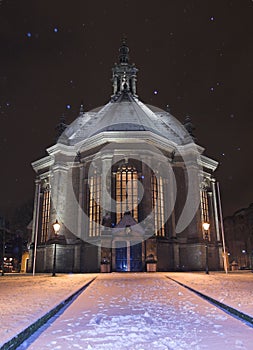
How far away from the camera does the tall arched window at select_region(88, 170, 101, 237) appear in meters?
26.9

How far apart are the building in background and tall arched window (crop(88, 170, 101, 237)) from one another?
3586 centimetres

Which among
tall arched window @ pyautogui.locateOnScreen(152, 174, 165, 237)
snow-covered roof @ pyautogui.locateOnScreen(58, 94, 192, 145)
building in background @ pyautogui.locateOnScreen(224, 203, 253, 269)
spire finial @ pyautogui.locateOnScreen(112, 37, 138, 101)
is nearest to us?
tall arched window @ pyautogui.locateOnScreen(152, 174, 165, 237)

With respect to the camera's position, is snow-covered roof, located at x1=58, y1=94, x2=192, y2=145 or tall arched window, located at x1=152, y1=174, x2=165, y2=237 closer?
tall arched window, located at x1=152, y1=174, x2=165, y2=237

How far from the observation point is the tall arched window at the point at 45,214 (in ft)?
103

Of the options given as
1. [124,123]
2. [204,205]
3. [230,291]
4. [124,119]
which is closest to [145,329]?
[230,291]

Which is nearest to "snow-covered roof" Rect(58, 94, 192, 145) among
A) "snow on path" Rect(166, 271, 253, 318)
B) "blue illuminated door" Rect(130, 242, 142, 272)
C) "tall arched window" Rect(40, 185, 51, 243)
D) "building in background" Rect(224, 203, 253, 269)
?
"tall arched window" Rect(40, 185, 51, 243)

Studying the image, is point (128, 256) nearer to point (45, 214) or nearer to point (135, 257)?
point (135, 257)

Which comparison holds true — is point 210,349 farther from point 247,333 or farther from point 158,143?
point 158,143

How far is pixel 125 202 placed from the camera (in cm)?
2645

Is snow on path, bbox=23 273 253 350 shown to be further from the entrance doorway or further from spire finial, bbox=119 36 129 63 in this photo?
spire finial, bbox=119 36 129 63

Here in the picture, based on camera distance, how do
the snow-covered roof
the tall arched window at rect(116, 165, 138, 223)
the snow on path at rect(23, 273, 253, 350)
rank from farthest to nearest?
the snow-covered roof → the tall arched window at rect(116, 165, 138, 223) → the snow on path at rect(23, 273, 253, 350)

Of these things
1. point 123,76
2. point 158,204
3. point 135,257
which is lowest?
point 135,257

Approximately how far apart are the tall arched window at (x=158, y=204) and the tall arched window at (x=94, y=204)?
16.1 ft

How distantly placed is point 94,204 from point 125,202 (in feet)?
10.3
